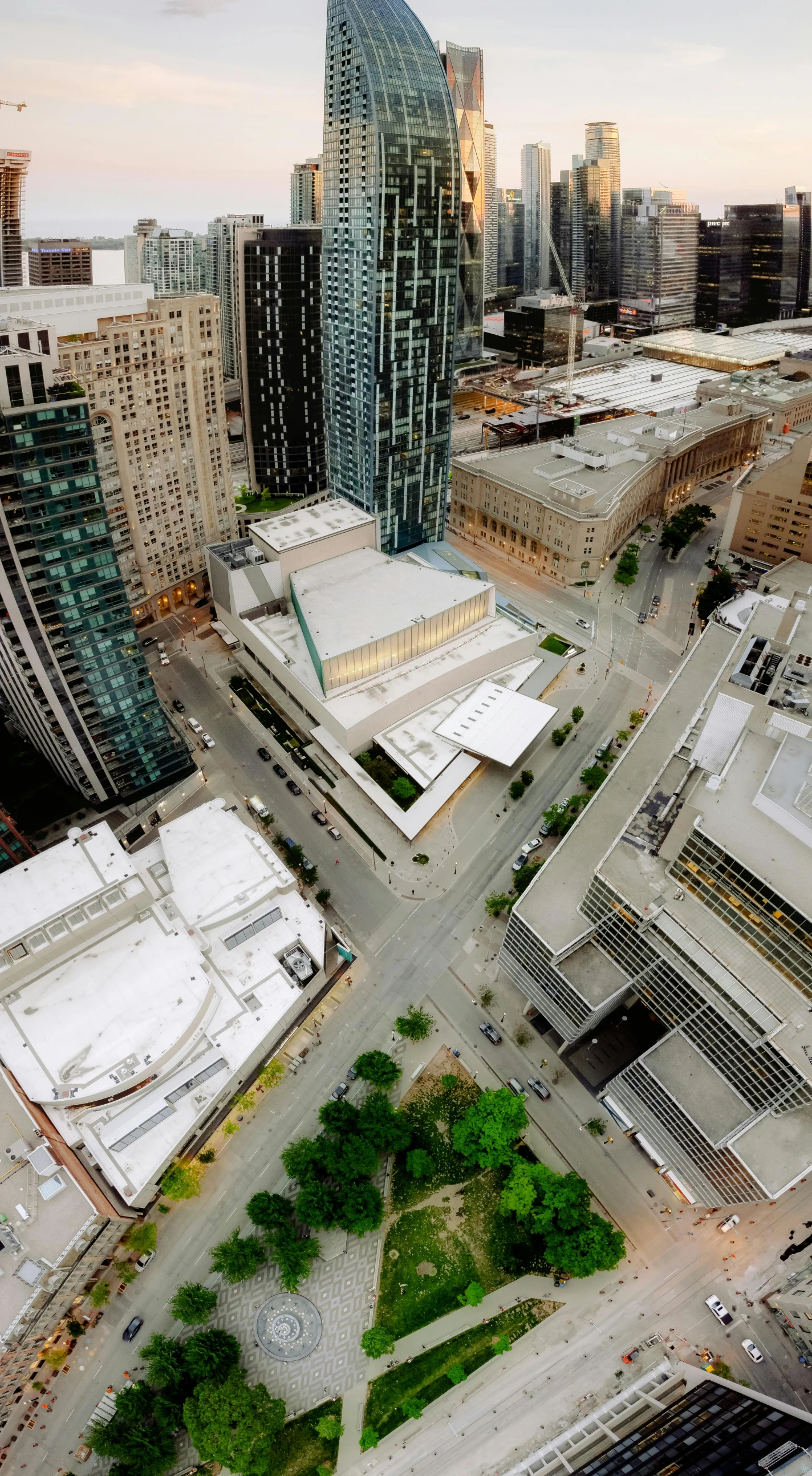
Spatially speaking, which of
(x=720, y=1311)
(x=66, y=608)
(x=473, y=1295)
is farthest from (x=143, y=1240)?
(x=66, y=608)

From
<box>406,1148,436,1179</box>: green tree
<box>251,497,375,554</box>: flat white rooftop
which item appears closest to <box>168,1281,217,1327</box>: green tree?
<box>406,1148,436,1179</box>: green tree

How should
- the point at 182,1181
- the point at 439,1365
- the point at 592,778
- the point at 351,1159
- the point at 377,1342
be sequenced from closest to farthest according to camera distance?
the point at 377,1342 < the point at 439,1365 < the point at 182,1181 < the point at 351,1159 < the point at 592,778

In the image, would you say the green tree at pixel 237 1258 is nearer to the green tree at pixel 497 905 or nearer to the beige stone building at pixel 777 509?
the green tree at pixel 497 905

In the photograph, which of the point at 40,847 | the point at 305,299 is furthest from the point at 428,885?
the point at 305,299

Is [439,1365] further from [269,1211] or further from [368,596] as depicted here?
[368,596]

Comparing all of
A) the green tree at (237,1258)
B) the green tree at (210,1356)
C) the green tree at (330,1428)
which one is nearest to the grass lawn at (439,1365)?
the green tree at (330,1428)

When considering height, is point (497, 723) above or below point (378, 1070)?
above
